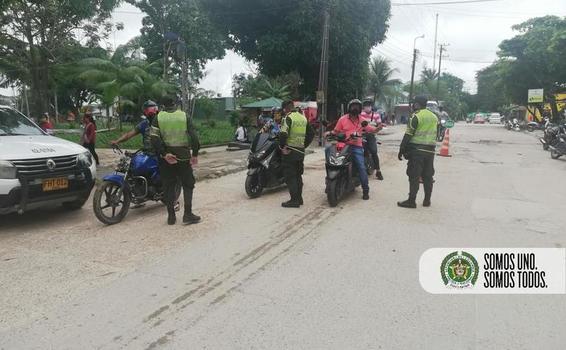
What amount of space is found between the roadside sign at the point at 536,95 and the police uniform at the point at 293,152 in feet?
116

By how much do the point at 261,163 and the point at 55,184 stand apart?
3.32 meters

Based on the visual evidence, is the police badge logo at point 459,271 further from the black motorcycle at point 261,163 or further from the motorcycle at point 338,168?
the black motorcycle at point 261,163

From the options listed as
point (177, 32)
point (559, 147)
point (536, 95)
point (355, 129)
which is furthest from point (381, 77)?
point (355, 129)

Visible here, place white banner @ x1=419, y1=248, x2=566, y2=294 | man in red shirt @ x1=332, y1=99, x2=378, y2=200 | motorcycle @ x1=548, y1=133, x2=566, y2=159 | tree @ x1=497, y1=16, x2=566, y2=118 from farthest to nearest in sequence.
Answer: tree @ x1=497, y1=16, x2=566, y2=118
motorcycle @ x1=548, y1=133, x2=566, y2=159
man in red shirt @ x1=332, y1=99, x2=378, y2=200
white banner @ x1=419, y1=248, x2=566, y2=294

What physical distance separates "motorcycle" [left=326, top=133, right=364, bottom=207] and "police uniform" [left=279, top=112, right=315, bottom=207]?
47 centimetres

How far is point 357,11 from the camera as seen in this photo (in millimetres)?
23188

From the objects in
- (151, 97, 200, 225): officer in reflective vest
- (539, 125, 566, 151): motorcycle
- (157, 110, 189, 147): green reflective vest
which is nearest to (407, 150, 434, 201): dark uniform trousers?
(151, 97, 200, 225): officer in reflective vest

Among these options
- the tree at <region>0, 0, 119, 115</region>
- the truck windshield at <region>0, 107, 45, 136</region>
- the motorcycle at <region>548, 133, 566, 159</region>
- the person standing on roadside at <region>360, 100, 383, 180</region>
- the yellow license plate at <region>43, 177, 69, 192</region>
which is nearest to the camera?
the yellow license plate at <region>43, 177, 69, 192</region>

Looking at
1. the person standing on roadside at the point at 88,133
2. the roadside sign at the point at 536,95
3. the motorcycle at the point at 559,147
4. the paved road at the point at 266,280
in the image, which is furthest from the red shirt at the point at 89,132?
the roadside sign at the point at 536,95

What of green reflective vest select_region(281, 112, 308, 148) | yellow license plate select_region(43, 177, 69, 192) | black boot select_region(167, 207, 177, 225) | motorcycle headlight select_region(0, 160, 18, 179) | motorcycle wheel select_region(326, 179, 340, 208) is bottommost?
black boot select_region(167, 207, 177, 225)

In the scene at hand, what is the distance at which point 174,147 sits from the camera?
20.4 feet

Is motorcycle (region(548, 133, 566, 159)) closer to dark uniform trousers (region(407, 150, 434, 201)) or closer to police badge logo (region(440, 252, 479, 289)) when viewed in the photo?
dark uniform trousers (region(407, 150, 434, 201))

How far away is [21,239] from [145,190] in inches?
67.1

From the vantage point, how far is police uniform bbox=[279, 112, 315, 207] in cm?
735
